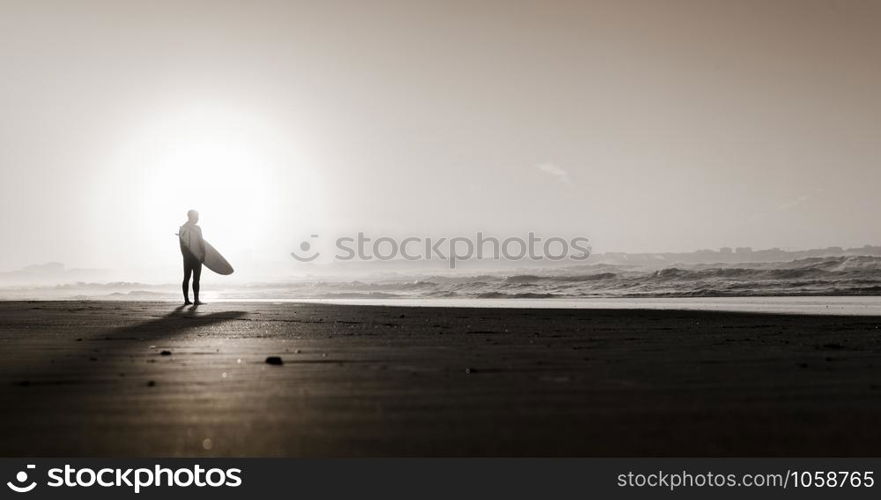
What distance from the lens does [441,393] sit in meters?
4.42

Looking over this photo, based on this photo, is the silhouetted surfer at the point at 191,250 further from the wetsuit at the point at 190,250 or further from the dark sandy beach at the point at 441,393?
the dark sandy beach at the point at 441,393

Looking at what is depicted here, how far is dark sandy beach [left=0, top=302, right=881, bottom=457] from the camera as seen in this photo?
128 inches

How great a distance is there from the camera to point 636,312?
12.5 meters

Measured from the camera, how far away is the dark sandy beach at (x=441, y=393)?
10.7 feet

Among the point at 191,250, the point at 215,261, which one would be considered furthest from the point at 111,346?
the point at 215,261

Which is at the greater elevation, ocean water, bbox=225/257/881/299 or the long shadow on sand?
ocean water, bbox=225/257/881/299

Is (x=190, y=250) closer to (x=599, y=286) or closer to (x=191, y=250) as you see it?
(x=191, y=250)

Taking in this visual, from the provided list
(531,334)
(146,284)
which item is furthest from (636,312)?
(146,284)

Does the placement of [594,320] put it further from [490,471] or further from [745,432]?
[490,471]

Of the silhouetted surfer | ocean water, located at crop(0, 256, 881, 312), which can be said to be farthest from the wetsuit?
ocean water, located at crop(0, 256, 881, 312)

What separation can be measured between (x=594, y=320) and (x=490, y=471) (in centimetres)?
798

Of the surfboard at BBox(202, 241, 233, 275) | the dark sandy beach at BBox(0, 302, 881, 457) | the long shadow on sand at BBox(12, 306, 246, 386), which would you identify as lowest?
the dark sandy beach at BBox(0, 302, 881, 457)

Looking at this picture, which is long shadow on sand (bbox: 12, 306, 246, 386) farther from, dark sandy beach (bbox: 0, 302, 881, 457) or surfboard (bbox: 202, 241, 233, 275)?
surfboard (bbox: 202, 241, 233, 275)

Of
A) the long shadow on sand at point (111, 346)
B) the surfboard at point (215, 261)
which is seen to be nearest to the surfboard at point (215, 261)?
the surfboard at point (215, 261)
